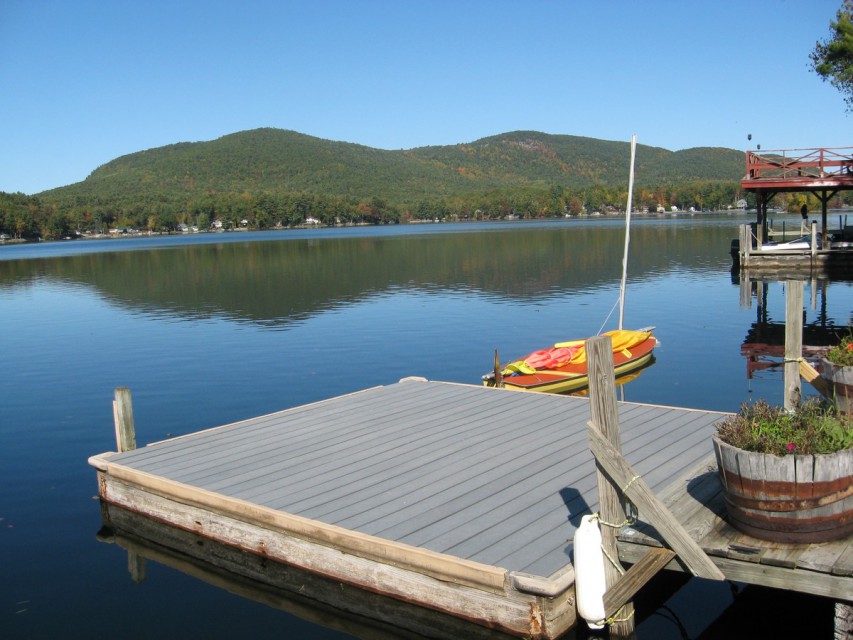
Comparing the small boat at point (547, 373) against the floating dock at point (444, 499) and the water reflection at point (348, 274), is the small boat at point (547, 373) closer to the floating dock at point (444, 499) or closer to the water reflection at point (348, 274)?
the floating dock at point (444, 499)

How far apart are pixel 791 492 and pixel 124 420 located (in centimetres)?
781

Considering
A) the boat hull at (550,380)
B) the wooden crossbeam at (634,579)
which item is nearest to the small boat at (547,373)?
the boat hull at (550,380)

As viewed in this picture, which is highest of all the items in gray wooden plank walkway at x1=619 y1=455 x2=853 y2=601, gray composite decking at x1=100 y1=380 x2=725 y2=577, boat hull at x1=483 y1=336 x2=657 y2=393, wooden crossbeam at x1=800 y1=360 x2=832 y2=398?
wooden crossbeam at x1=800 y1=360 x2=832 y2=398

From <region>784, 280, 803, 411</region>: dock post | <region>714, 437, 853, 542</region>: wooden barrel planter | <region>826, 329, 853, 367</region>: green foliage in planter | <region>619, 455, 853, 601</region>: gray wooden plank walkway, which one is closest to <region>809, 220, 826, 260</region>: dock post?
<region>784, 280, 803, 411</region>: dock post

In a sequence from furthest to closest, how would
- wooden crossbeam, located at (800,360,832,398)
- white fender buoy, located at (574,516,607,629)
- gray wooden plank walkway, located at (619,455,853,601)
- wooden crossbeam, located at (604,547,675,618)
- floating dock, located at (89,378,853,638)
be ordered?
wooden crossbeam, located at (800,360,832,398), floating dock, located at (89,378,853,638), white fender buoy, located at (574,516,607,629), wooden crossbeam, located at (604,547,675,618), gray wooden plank walkway, located at (619,455,853,601)

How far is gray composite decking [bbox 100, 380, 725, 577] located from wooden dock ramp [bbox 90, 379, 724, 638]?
21 mm

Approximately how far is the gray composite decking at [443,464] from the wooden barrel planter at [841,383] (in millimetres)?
1702

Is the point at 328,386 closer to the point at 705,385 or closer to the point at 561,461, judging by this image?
the point at 705,385

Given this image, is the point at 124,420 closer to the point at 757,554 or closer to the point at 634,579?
the point at 634,579

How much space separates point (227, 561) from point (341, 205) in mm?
165192

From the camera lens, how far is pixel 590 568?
576 cm

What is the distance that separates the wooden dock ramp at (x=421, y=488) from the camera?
619 centimetres

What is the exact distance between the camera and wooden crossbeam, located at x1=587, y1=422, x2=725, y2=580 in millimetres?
5379

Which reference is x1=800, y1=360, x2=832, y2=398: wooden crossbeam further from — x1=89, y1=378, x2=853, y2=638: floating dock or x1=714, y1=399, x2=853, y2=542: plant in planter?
x1=714, y1=399, x2=853, y2=542: plant in planter
